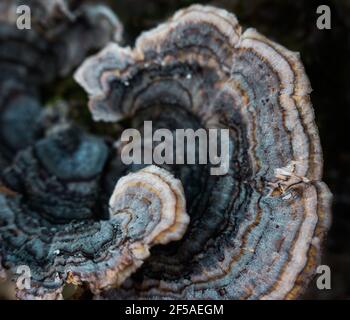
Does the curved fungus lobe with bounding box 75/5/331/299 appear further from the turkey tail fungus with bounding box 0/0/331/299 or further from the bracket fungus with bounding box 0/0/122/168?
the bracket fungus with bounding box 0/0/122/168

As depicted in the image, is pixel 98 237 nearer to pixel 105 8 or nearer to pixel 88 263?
pixel 88 263

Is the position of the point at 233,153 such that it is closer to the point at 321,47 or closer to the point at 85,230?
the point at 85,230

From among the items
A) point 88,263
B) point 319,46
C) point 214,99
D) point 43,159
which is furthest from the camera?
point 319,46

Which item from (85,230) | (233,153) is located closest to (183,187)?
(233,153)

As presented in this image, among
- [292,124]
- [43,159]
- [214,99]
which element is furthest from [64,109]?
[292,124]
